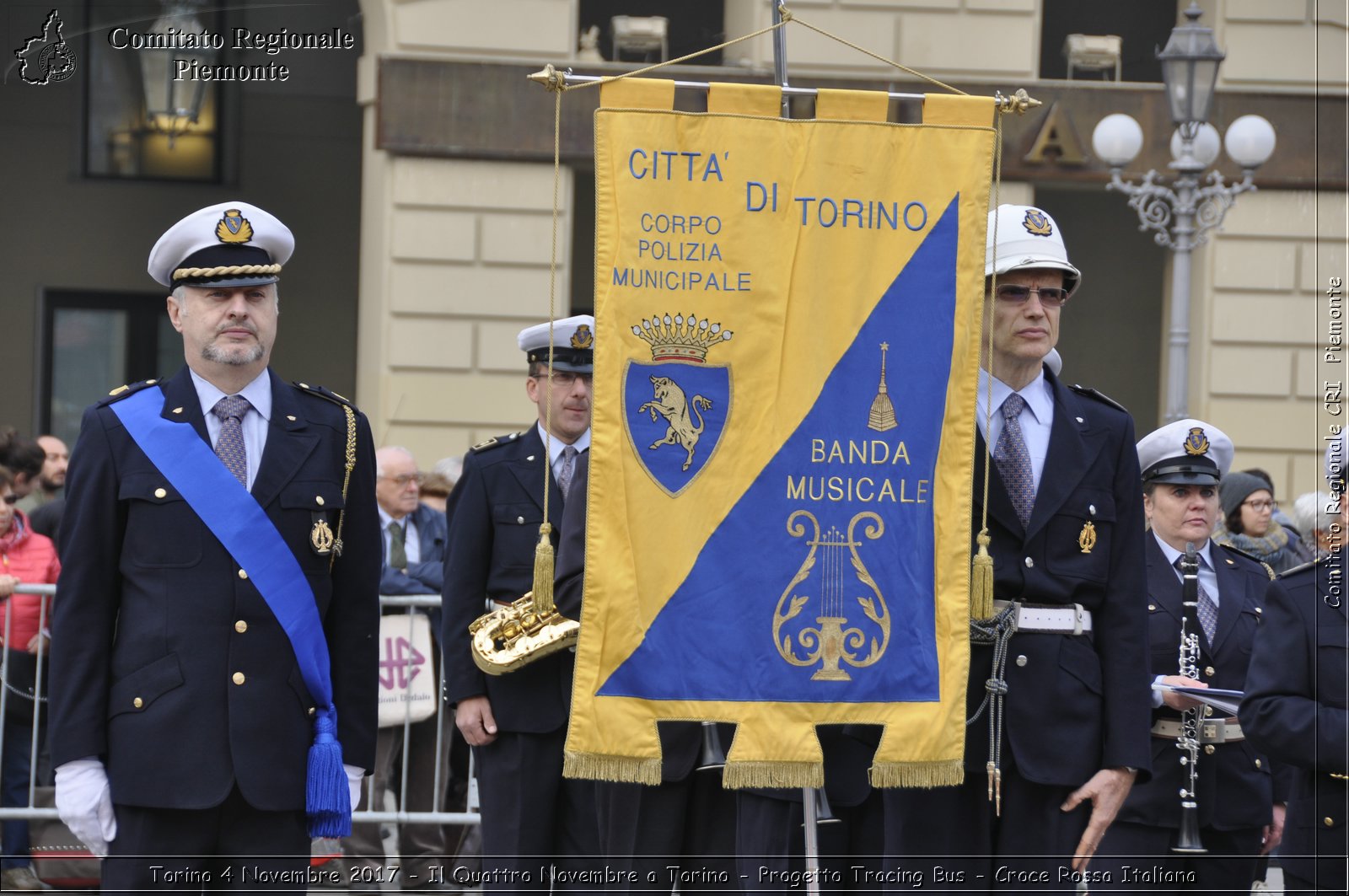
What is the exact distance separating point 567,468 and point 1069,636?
2.35 meters

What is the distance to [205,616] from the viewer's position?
4961mm

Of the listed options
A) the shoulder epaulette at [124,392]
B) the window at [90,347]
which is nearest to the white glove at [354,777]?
the shoulder epaulette at [124,392]

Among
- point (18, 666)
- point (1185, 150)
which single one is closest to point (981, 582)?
point (18, 666)

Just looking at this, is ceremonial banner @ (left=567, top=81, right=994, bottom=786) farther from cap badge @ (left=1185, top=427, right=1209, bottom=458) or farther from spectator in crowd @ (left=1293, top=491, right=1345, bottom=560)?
spectator in crowd @ (left=1293, top=491, right=1345, bottom=560)

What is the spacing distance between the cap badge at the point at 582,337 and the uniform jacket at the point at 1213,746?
2.16 metres

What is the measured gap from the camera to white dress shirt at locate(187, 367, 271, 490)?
5.15m

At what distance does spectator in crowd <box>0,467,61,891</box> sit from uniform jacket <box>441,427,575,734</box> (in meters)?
2.66

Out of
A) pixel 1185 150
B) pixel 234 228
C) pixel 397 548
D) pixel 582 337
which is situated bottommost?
pixel 397 548

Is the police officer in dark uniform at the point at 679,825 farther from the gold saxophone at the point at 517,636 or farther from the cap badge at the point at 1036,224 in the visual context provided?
the cap badge at the point at 1036,224

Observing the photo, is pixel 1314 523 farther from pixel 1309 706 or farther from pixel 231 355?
pixel 231 355

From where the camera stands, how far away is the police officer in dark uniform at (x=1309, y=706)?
5328 mm

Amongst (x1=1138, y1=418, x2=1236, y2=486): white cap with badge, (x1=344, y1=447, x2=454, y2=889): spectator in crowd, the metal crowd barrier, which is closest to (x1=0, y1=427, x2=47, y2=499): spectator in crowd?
the metal crowd barrier

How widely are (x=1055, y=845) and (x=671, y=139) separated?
214cm

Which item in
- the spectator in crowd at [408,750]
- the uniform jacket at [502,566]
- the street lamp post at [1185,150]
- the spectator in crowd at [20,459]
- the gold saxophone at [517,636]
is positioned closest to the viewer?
the gold saxophone at [517,636]
